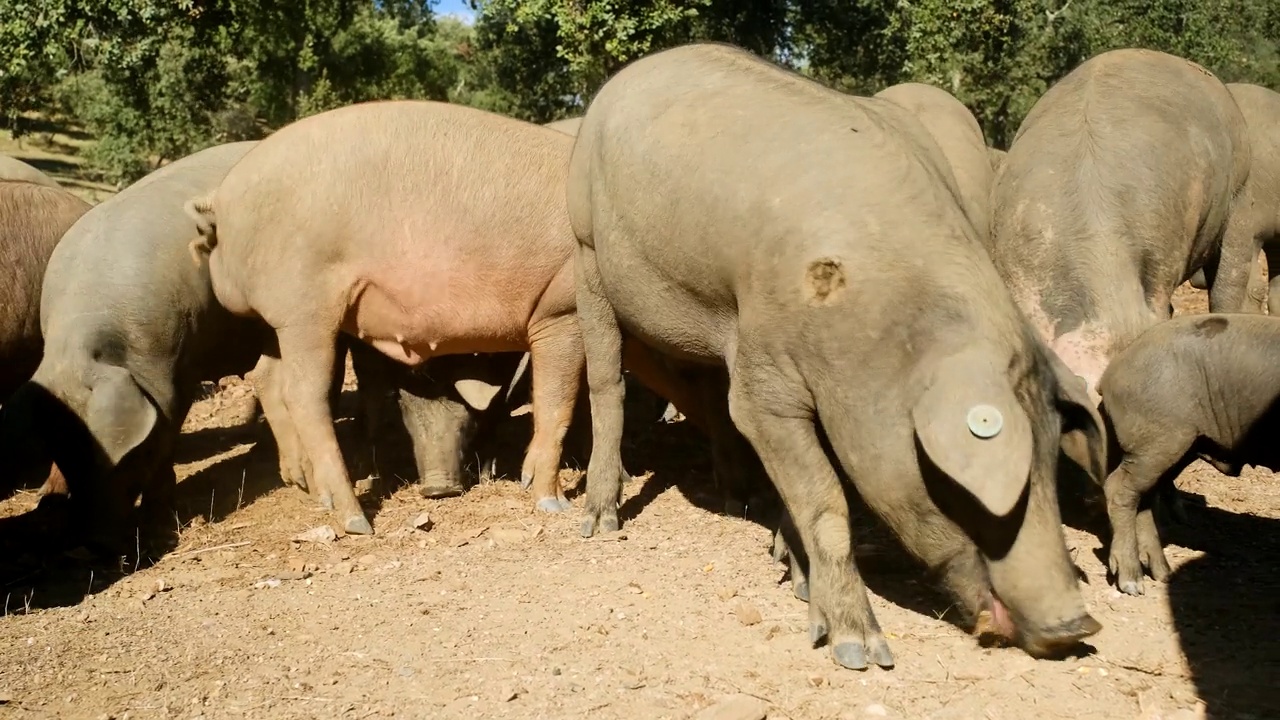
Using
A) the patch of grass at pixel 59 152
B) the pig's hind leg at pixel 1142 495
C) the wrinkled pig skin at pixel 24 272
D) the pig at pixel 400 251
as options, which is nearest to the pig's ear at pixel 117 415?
the pig at pixel 400 251

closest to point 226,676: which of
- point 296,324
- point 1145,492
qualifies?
point 296,324

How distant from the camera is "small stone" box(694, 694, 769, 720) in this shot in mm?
4430

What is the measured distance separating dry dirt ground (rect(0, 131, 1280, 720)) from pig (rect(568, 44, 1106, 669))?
328 mm

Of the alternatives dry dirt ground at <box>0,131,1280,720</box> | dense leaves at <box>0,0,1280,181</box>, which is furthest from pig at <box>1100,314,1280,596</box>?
dense leaves at <box>0,0,1280,181</box>

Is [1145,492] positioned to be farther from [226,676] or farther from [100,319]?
[100,319]

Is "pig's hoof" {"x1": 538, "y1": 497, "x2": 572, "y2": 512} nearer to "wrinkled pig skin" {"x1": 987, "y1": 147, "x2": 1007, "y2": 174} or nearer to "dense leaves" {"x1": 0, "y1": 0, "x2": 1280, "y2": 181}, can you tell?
"wrinkled pig skin" {"x1": 987, "y1": 147, "x2": 1007, "y2": 174}

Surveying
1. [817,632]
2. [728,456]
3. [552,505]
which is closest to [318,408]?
[552,505]

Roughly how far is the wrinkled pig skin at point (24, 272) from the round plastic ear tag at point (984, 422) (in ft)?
20.5

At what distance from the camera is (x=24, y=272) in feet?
28.6

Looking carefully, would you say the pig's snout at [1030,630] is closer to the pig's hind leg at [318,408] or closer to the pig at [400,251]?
the pig at [400,251]

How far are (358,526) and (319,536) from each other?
0.75 feet

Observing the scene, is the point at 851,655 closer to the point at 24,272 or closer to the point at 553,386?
the point at 553,386

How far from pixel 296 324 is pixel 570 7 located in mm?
9540

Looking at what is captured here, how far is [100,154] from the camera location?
24812 mm
